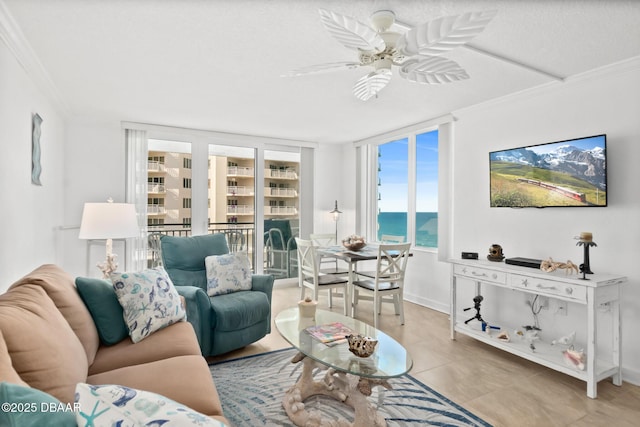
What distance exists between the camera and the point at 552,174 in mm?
3068

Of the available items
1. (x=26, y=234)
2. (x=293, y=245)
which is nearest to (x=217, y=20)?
(x=26, y=234)

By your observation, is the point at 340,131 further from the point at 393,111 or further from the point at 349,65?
the point at 349,65

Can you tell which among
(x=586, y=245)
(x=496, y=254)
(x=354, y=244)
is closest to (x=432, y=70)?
(x=586, y=245)

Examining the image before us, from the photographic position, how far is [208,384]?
1621 millimetres

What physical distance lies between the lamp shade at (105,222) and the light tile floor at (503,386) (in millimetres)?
1523

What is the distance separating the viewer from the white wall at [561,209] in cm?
266

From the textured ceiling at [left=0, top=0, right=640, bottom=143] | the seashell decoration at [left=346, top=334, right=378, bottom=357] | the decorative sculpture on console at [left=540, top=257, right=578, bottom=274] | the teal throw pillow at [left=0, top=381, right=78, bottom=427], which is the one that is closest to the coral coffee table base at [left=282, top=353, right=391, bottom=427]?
the seashell decoration at [left=346, top=334, right=378, bottom=357]

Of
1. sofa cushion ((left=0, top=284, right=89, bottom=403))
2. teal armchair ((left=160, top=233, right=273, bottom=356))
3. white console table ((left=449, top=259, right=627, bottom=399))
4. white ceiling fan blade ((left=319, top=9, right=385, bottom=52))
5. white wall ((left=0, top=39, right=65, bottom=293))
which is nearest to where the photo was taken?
sofa cushion ((left=0, top=284, right=89, bottom=403))

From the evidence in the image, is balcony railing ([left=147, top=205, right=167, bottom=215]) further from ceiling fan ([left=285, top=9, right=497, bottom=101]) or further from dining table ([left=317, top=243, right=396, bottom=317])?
ceiling fan ([left=285, top=9, right=497, bottom=101])

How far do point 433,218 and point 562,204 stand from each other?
7.68ft

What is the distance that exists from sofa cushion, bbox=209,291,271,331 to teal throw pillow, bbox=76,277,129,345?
2.79ft

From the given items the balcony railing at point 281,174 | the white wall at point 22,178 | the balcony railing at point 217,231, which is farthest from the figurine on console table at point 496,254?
the white wall at point 22,178

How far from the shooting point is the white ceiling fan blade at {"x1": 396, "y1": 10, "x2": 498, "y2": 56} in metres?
1.47

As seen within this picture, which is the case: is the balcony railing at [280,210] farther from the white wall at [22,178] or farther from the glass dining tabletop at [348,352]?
the glass dining tabletop at [348,352]
